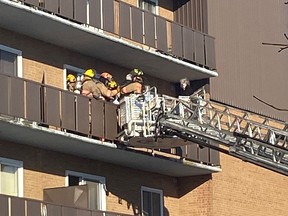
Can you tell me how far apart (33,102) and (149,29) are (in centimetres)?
560

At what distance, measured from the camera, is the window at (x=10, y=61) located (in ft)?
102

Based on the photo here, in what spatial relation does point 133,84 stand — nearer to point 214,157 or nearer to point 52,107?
point 52,107

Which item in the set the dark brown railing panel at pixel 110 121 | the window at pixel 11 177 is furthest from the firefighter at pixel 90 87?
the window at pixel 11 177

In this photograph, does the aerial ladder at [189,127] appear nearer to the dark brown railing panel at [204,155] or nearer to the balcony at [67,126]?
the balcony at [67,126]

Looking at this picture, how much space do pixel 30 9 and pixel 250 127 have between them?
6.17 metres

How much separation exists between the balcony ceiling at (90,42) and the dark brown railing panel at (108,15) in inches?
10.9

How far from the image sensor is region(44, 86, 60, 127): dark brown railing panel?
101 ft

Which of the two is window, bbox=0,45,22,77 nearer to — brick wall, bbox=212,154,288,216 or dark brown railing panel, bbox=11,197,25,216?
dark brown railing panel, bbox=11,197,25,216

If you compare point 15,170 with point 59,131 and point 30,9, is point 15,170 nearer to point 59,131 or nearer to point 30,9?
point 59,131

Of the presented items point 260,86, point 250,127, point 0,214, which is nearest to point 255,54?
point 260,86

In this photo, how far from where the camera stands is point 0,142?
3077 centimetres

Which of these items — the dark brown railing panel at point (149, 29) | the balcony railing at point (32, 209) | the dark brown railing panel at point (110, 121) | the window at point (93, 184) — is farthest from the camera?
the dark brown railing panel at point (149, 29)

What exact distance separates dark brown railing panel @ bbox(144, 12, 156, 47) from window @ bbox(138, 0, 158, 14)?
6.89 feet

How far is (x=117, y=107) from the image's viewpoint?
109 feet
